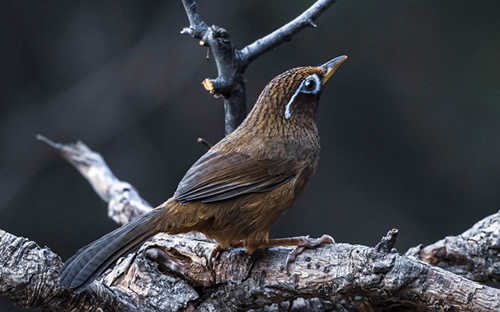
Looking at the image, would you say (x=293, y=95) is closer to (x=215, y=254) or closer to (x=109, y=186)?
(x=215, y=254)

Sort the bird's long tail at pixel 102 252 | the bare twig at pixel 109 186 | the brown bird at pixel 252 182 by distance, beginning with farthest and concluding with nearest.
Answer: the bare twig at pixel 109 186
the brown bird at pixel 252 182
the bird's long tail at pixel 102 252

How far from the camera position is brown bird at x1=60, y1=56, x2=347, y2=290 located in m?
3.56

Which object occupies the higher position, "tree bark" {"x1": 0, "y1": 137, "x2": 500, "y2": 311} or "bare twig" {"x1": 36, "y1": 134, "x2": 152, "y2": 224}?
"bare twig" {"x1": 36, "y1": 134, "x2": 152, "y2": 224}

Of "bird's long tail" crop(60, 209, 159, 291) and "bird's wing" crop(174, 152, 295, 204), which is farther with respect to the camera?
"bird's wing" crop(174, 152, 295, 204)

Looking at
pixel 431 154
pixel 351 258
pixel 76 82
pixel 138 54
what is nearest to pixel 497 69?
pixel 431 154

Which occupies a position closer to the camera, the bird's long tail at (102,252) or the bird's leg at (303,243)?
the bird's long tail at (102,252)

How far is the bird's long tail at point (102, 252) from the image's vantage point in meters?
3.13

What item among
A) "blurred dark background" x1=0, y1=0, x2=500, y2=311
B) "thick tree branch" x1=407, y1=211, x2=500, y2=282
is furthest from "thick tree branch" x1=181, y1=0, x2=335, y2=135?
"blurred dark background" x1=0, y1=0, x2=500, y2=311

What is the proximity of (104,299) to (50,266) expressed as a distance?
0.32 meters

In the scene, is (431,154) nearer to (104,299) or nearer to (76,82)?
Result: (76,82)

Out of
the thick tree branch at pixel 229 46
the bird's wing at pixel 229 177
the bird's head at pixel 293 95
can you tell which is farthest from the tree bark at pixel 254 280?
the thick tree branch at pixel 229 46

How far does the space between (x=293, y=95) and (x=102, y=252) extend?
1.50 meters

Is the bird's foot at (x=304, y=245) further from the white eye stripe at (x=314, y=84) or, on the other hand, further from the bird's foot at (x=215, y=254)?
the white eye stripe at (x=314, y=84)

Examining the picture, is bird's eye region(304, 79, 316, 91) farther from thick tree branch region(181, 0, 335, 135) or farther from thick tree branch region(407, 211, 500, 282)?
thick tree branch region(407, 211, 500, 282)
